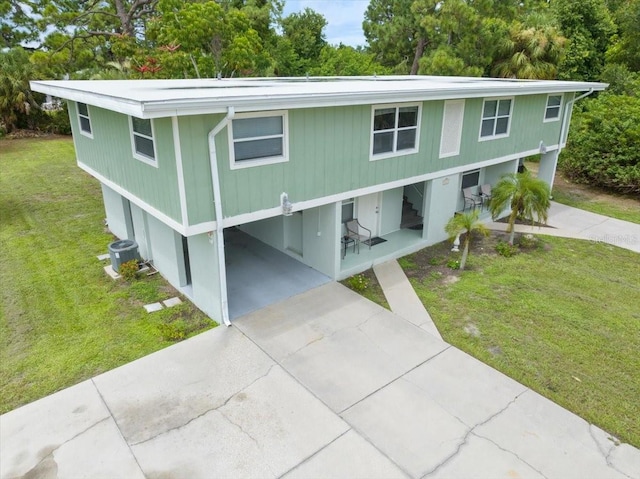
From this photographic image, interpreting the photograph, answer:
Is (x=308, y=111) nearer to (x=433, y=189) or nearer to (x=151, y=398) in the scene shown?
(x=433, y=189)

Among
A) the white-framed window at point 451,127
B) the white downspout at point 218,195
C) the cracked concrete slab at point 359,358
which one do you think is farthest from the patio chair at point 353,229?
the white downspout at point 218,195

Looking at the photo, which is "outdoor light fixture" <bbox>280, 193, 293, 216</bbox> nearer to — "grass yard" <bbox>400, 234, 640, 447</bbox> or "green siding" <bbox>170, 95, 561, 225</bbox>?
"green siding" <bbox>170, 95, 561, 225</bbox>

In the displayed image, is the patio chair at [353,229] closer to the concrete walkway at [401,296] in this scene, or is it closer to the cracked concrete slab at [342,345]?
the concrete walkway at [401,296]

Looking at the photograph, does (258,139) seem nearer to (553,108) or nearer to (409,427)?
(409,427)

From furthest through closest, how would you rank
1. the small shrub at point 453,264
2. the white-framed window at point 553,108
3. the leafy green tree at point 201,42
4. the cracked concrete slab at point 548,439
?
the leafy green tree at point 201,42, the white-framed window at point 553,108, the small shrub at point 453,264, the cracked concrete slab at point 548,439

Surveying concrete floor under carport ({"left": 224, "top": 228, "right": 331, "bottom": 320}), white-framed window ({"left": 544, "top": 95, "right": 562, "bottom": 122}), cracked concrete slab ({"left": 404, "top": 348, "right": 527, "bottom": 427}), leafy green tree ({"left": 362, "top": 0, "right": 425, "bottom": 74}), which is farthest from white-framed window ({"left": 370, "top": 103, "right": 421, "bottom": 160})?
leafy green tree ({"left": 362, "top": 0, "right": 425, "bottom": 74})

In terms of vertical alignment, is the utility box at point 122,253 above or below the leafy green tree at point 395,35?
below

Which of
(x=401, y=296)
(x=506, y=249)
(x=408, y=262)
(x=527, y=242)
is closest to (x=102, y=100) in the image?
(x=401, y=296)

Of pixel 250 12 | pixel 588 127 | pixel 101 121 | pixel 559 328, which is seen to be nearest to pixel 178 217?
pixel 101 121
